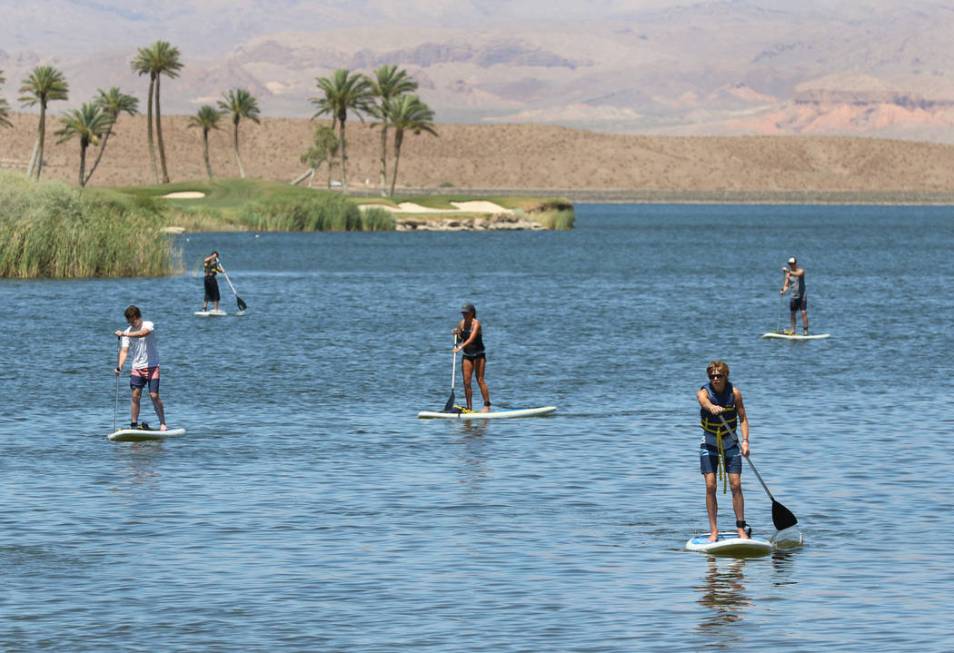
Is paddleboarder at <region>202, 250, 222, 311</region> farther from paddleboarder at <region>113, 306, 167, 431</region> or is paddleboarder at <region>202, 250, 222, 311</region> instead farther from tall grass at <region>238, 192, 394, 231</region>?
tall grass at <region>238, 192, 394, 231</region>

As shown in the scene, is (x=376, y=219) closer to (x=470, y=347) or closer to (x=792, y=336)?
(x=792, y=336)

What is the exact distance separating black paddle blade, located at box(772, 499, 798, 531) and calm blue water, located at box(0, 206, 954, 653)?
320mm

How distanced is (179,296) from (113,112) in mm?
107779

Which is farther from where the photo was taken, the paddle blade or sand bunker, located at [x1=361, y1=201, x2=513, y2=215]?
sand bunker, located at [x1=361, y1=201, x2=513, y2=215]

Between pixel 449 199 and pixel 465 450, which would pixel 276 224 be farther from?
pixel 465 450

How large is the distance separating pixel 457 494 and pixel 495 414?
757cm

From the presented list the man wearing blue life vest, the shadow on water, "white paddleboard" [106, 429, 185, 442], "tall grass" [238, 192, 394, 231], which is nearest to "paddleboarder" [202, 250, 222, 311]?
"white paddleboard" [106, 429, 185, 442]

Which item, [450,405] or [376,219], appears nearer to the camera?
[450,405]

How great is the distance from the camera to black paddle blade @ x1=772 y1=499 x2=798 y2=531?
61.5ft

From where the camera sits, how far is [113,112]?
6609 inches

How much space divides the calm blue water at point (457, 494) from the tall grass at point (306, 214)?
79.7 meters

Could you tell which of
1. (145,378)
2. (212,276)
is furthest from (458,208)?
(145,378)

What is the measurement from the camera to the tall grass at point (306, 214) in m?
133

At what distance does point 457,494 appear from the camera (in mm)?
22234
